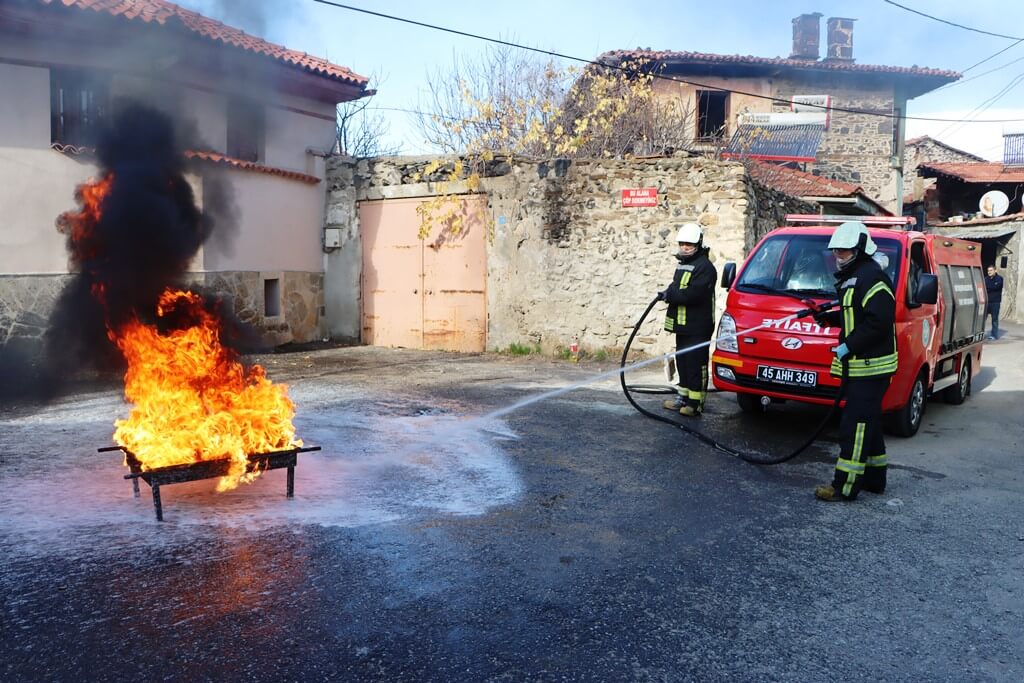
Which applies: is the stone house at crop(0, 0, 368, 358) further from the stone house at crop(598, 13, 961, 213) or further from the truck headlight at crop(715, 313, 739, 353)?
the stone house at crop(598, 13, 961, 213)

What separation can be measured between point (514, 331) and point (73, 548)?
977cm

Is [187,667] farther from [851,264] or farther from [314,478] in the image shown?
[851,264]

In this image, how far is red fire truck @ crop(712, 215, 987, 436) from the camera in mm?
7102

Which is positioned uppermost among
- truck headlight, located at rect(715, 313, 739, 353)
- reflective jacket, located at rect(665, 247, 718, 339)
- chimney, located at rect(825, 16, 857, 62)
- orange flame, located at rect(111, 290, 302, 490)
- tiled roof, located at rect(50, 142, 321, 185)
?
chimney, located at rect(825, 16, 857, 62)

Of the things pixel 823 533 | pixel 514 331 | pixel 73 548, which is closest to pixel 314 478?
pixel 73 548

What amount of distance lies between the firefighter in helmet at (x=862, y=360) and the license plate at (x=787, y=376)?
142 cm

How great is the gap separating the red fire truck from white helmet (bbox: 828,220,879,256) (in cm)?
122

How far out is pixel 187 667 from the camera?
304 centimetres

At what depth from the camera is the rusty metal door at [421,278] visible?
13945 millimetres

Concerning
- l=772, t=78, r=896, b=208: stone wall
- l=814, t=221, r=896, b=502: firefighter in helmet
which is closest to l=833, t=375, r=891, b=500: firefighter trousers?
l=814, t=221, r=896, b=502: firefighter in helmet

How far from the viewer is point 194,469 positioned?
4.71 meters

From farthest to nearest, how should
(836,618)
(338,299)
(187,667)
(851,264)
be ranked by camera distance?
1. (338,299)
2. (851,264)
3. (836,618)
4. (187,667)

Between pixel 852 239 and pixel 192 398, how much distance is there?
4.78m

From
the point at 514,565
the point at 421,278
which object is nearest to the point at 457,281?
the point at 421,278
